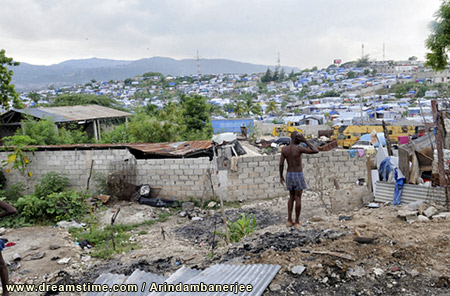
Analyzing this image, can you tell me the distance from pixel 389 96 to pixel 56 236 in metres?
65.6

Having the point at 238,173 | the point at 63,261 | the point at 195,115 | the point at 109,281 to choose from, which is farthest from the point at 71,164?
the point at 195,115

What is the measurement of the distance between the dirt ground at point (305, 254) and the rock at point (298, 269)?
28 millimetres

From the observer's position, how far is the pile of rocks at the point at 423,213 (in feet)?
15.8

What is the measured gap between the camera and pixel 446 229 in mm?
4238

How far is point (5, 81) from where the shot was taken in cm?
1295

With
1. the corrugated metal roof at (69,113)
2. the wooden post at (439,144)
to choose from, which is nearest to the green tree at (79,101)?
the corrugated metal roof at (69,113)

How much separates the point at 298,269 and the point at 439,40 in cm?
691

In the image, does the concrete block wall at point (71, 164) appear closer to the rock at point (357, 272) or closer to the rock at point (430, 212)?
the rock at point (430, 212)

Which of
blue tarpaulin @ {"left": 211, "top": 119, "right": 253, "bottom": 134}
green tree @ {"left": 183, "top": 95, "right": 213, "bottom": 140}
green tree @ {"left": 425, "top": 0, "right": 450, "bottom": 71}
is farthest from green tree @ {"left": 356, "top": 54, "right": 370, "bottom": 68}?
green tree @ {"left": 425, "top": 0, "right": 450, "bottom": 71}

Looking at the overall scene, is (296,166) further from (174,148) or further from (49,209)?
(49,209)

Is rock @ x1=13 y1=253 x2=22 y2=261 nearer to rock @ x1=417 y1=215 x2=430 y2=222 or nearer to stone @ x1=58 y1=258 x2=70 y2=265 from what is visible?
stone @ x1=58 y1=258 x2=70 y2=265

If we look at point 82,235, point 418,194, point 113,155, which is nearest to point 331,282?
point 418,194

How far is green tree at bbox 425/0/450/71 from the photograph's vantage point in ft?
25.4

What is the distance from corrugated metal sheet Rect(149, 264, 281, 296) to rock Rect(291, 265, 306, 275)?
149 millimetres
